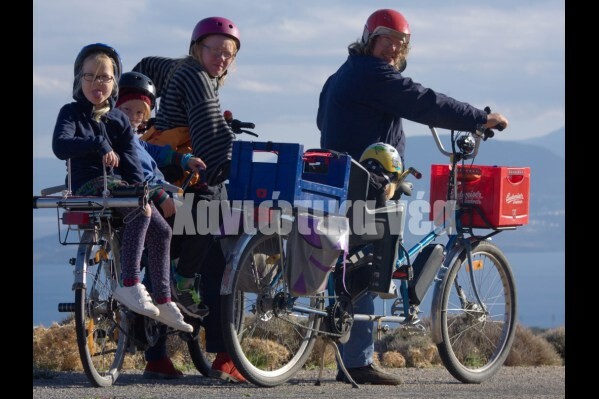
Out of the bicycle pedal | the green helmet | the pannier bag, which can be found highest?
the green helmet

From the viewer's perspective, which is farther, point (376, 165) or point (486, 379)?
point (486, 379)

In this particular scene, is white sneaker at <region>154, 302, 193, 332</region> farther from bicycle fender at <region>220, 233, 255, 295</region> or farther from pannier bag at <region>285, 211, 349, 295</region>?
pannier bag at <region>285, 211, 349, 295</region>

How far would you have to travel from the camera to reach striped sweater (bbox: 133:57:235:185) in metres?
6.95

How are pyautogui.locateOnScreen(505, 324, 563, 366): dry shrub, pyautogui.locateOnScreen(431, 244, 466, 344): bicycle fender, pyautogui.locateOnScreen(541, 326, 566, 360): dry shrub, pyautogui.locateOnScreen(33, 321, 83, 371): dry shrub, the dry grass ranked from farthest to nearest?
1. pyautogui.locateOnScreen(541, 326, 566, 360): dry shrub
2. pyautogui.locateOnScreen(505, 324, 563, 366): dry shrub
3. pyautogui.locateOnScreen(33, 321, 83, 371): dry shrub
4. the dry grass
5. pyautogui.locateOnScreen(431, 244, 466, 344): bicycle fender

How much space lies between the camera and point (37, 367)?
7.94m

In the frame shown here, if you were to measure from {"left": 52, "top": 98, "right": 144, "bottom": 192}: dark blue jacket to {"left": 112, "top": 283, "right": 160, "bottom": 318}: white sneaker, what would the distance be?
1.91ft

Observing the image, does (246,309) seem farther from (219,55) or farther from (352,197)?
(219,55)

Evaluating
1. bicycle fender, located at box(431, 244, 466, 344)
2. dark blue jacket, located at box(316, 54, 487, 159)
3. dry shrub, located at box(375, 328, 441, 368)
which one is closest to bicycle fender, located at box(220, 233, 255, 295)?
dark blue jacket, located at box(316, 54, 487, 159)

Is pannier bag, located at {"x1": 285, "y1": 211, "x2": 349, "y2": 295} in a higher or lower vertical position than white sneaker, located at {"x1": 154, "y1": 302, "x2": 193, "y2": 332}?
higher

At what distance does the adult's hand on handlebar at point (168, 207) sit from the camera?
6.59 metres

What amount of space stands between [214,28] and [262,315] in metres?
1.69

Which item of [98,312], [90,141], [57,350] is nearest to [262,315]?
[98,312]
